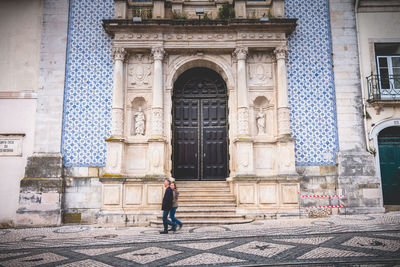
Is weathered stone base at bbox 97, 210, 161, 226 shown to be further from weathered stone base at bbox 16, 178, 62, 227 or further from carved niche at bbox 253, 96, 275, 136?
carved niche at bbox 253, 96, 275, 136

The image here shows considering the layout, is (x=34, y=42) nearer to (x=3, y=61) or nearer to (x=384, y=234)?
(x=3, y=61)

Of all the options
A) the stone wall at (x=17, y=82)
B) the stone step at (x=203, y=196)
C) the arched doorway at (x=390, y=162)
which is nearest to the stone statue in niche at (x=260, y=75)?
the stone step at (x=203, y=196)

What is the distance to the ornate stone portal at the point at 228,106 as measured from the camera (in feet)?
31.9

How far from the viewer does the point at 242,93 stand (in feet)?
34.4

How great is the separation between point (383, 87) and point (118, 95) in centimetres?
931

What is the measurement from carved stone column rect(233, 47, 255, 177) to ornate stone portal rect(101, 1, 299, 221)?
3 centimetres

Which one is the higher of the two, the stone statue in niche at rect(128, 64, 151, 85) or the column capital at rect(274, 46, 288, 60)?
the column capital at rect(274, 46, 288, 60)

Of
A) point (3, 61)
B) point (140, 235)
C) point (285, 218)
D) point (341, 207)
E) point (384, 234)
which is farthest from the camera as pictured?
point (3, 61)

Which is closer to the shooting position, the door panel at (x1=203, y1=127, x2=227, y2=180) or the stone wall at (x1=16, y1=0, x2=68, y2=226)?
the stone wall at (x1=16, y1=0, x2=68, y2=226)

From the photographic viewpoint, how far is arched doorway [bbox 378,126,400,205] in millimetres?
10562

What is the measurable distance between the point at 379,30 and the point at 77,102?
11.0 metres

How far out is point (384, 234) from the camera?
6.17 metres

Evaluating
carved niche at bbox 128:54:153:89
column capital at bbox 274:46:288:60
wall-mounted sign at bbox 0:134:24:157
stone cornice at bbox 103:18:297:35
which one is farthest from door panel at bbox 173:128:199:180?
wall-mounted sign at bbox 0:134:24:157

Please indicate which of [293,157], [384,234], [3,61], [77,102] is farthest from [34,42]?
[384,234]
